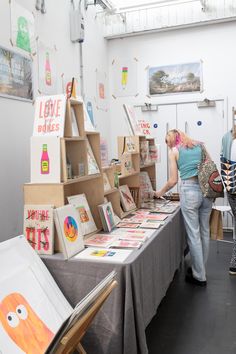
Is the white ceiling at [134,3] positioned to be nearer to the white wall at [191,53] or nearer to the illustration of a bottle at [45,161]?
the white wall at [191,53]

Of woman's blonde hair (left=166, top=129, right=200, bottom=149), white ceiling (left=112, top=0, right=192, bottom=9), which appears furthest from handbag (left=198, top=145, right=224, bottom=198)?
white ceiling (left=112, top=0, right=192, bottom=9)

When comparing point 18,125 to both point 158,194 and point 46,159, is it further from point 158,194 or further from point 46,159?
point 158,194

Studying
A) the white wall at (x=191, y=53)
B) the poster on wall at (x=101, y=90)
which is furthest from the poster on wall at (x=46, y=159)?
the white wall at (x=191, y=53)

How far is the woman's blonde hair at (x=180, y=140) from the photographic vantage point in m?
3.26

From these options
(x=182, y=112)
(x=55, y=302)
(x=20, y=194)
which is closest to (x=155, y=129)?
(x=182, y=112)

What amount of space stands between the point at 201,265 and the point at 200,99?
2757 millimetres

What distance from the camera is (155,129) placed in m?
5.55

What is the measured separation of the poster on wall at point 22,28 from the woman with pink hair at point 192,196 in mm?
1522

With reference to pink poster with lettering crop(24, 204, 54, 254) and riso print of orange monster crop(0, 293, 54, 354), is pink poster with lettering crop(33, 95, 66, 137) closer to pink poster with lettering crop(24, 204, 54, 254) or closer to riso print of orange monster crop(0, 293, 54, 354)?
pink poster with lettering crop(24, 204, 54, 254)

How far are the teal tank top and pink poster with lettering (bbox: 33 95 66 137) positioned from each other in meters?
1.30

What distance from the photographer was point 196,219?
332 centimetres

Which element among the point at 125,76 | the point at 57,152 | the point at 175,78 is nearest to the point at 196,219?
the point at 57,152

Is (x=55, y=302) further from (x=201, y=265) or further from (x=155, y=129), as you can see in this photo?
(x=155, y=129)

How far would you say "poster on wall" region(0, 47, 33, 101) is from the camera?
2.93 metres
